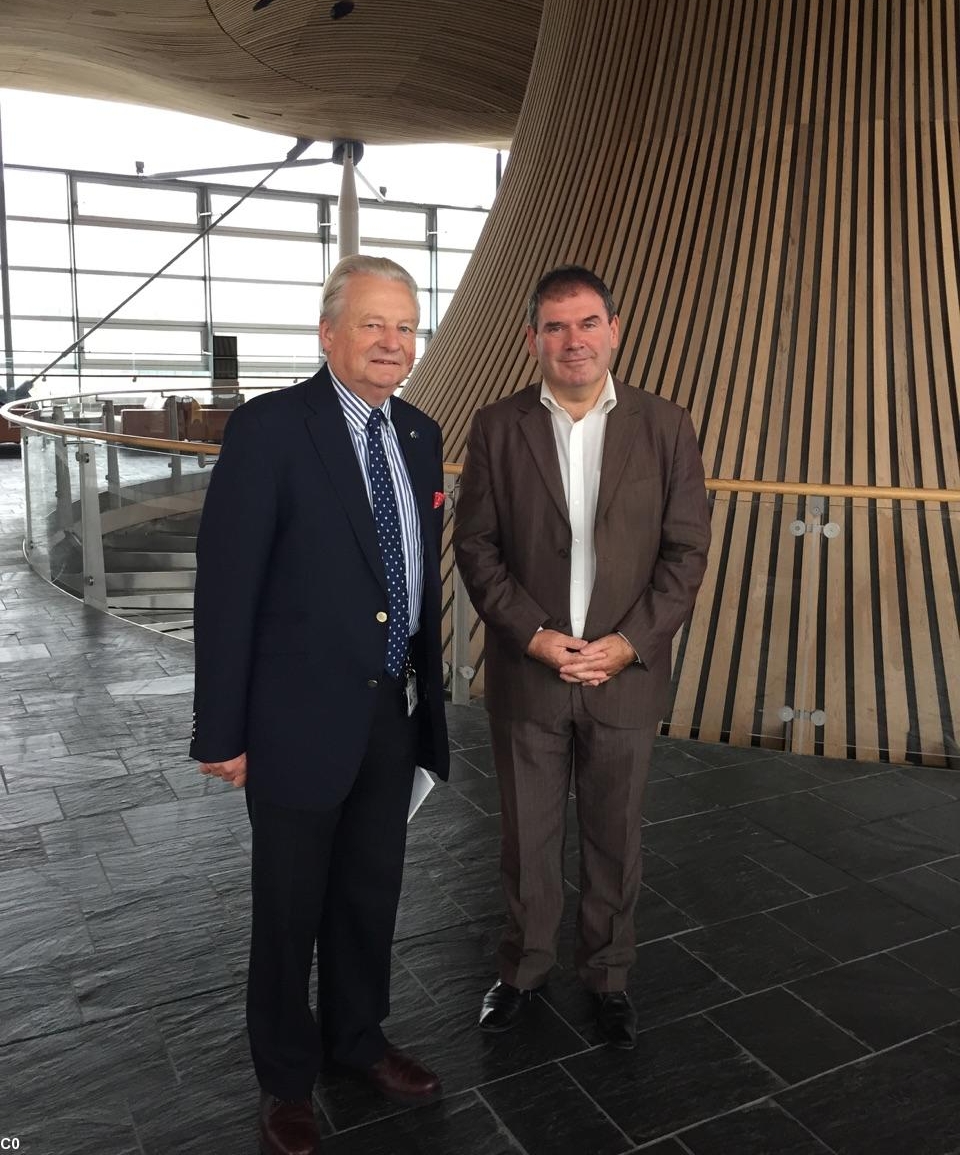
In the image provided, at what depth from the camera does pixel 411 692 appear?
2104 mm

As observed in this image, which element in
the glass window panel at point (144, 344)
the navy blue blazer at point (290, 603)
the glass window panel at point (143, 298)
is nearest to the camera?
the navy blue blazer at point (290, 603)

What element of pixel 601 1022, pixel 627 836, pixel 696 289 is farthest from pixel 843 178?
pixel 601 1022

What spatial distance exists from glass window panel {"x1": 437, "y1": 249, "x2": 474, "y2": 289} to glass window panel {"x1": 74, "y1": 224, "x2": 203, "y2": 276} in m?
5.50

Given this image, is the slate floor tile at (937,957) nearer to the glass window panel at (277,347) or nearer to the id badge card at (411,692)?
the id badge card at (411,692)

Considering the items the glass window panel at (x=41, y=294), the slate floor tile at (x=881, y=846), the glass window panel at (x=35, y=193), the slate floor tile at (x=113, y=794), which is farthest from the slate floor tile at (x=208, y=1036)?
the glass window panel at (x=35, y=193)

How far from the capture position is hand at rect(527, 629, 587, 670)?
2.29 m

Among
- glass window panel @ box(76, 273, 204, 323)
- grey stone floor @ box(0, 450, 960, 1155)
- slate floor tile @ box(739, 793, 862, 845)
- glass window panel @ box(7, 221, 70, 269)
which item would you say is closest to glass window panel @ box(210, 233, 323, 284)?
glass window panel @ box(76, 273, 204, 323)

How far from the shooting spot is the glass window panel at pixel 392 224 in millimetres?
22797

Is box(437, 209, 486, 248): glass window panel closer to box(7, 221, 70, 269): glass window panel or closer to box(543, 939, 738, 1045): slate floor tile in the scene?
box(7, 221, 70, 269): glass window panel

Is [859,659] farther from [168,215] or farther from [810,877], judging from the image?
[168,215]

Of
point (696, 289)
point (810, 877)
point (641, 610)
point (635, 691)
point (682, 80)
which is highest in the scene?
point (682, 80)

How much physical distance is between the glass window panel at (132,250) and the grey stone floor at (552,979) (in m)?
17.5

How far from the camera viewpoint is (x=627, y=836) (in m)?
2.43

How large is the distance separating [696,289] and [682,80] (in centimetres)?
110
